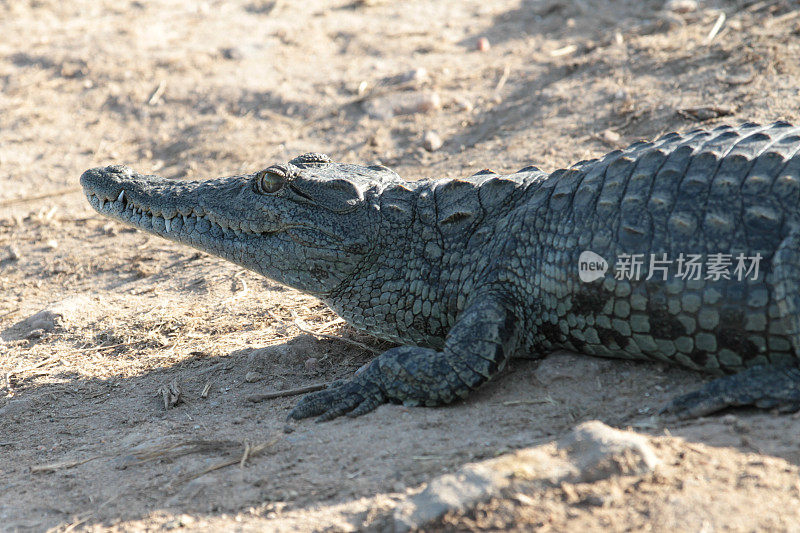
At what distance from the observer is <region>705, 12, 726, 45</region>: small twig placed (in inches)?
290

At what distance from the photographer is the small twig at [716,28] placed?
7.36m

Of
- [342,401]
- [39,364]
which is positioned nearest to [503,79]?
[342,401]

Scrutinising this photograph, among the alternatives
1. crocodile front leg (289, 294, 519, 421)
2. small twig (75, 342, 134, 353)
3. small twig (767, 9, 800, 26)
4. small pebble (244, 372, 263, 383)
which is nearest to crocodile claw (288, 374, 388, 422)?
crocodile front leg (289, 294, 519, 421)

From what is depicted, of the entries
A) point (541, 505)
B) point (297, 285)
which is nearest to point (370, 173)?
point (297, 285)

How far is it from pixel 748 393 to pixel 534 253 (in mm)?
1209

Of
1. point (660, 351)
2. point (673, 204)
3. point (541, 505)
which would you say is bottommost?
point (541, 505)

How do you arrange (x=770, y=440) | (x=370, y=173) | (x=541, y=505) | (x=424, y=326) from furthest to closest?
(x=370, y=173) < (x=424, y=326) < (x=770, y=440) < (x=541, y=505)

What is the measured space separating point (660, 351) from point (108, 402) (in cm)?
306

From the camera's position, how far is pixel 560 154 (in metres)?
6.40

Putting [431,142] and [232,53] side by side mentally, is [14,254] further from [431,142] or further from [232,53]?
[232,53]

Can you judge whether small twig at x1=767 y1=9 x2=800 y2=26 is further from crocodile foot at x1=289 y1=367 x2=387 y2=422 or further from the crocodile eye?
crocodile foot at x1=289 y1=367 x2=387 y2=422

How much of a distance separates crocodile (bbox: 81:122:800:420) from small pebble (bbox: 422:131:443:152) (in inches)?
98.2

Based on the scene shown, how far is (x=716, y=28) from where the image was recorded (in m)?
7.52

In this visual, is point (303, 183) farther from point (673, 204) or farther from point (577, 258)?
point (673, 204)
